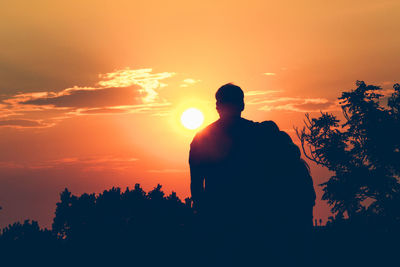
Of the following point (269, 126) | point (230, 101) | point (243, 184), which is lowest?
point (243, 184)

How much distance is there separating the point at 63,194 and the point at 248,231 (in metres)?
11.9

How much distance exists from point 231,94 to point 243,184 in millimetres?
1142

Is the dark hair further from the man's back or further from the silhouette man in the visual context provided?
the man's back

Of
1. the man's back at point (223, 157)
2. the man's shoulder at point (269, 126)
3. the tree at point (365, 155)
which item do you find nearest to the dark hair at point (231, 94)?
the man's back at point (223, 157)

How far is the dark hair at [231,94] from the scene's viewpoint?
16.8ft

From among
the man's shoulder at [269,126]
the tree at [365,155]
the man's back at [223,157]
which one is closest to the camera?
the man's shoulder at [269,126]

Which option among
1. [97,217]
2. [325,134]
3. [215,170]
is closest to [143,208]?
[97,217]

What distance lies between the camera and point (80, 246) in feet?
42.0

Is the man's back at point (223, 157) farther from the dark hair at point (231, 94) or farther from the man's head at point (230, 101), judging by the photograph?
the dark hair at point (231, 94)

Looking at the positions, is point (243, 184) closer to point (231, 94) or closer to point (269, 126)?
point (269, 126)

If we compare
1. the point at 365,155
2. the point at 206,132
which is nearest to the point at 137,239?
the point at 206,132

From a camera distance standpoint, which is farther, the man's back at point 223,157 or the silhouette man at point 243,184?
the man's back at point 223,157

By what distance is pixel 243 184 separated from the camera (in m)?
4.94

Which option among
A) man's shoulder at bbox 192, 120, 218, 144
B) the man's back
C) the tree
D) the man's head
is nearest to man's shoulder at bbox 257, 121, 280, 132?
the man's back
